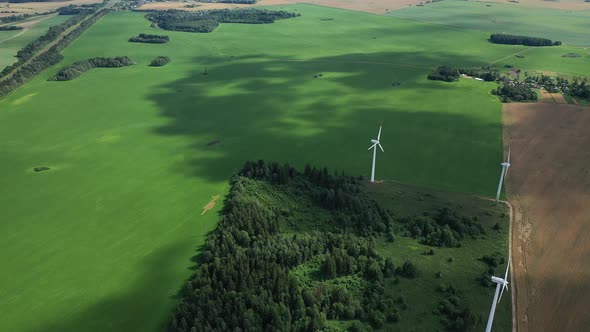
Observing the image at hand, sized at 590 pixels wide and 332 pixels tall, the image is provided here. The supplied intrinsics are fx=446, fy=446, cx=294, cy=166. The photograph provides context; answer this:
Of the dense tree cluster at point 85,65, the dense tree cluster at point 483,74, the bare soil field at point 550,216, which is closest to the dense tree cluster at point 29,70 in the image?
the dense tree cluster at point 85,65

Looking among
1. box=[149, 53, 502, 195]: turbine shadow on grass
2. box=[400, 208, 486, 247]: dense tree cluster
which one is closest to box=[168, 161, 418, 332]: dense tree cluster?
box=[400, 208, 486, 247]: dense tree cluster

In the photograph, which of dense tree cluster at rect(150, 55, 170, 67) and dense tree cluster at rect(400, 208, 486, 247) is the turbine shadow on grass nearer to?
dense tree cluster at rect(400, 208, 486, 247)

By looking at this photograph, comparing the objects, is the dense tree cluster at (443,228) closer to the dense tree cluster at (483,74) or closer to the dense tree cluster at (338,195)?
the dense tree cluster at (338,195)

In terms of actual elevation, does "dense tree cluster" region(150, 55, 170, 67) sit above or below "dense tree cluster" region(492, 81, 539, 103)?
above

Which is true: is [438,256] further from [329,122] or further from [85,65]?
[85,65]

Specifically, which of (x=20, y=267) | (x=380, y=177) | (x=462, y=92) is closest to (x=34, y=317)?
(x=20, y=267)

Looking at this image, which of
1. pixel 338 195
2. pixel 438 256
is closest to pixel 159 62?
pixel 338 195

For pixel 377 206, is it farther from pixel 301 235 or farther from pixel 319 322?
pixel 319 322
